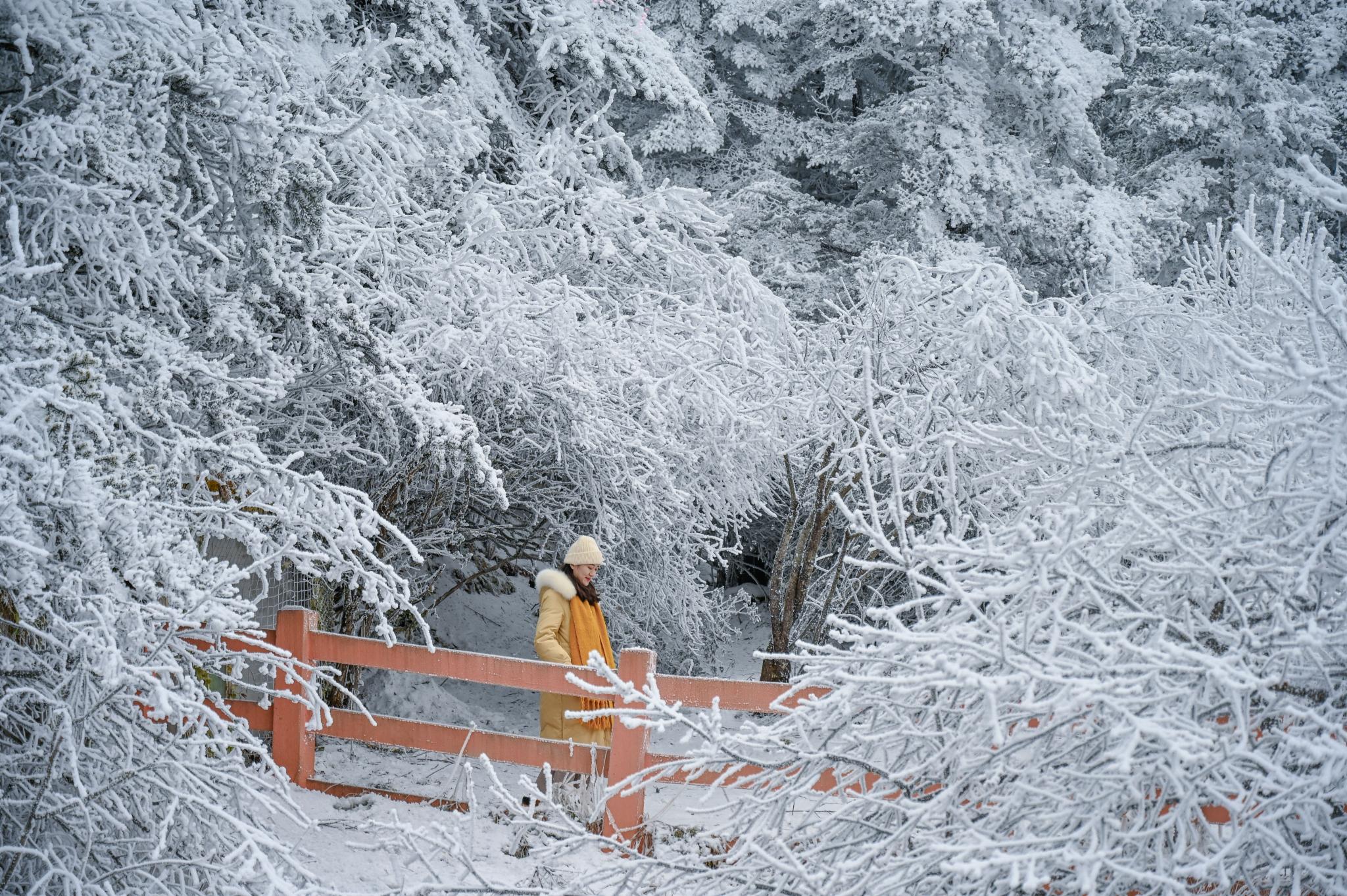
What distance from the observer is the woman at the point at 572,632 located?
6.02 meters

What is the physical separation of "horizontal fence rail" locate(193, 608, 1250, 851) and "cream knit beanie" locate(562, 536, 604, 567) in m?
0.81

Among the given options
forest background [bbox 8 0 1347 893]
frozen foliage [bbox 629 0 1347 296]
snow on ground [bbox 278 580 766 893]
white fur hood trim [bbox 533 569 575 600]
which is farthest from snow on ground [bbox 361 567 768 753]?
frozen foliage [bbox 629 0 1347 296]

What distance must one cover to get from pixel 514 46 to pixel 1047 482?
11.6 metres

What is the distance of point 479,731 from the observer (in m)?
5.55

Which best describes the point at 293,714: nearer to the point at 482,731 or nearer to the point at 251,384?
the point at 482,731

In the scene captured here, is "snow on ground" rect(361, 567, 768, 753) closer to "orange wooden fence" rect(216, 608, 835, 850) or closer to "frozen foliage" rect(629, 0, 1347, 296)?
"orange wooden fence" rect(216, 608, 835, 850)

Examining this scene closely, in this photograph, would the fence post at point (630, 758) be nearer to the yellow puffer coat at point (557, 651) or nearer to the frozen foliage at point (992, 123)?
the yellow puffer coat at point (557, 651)

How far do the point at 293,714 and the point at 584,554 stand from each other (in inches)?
65.6

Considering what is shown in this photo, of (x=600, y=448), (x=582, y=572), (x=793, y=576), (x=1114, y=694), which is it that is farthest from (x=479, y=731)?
(x=793, y=576)

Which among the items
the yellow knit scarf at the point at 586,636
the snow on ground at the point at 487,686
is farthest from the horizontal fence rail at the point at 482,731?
the snow on ground at the point at 487,686

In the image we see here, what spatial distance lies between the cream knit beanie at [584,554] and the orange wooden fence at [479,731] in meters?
0.79

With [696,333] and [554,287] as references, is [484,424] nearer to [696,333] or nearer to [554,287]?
[554,287]

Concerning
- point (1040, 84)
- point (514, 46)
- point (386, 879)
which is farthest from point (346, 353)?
point (1040, 84)

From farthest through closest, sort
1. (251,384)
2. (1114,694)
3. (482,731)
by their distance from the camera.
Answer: (482,731) < (251,384) < (1114,694)
